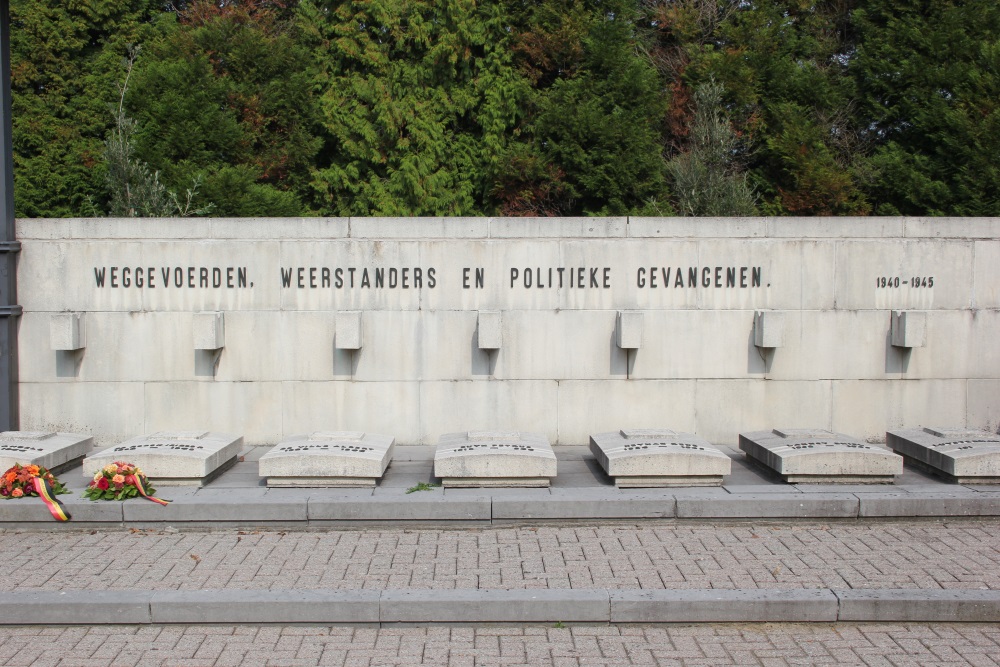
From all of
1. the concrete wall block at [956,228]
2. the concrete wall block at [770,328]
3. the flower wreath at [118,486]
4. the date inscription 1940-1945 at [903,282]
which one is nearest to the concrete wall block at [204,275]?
the flower wreath at [118,486]

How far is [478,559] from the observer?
716cm

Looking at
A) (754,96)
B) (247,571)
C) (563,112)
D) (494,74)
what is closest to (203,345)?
(247,571)

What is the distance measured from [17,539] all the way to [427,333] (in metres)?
4.92

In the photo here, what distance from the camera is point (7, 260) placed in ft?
34.1

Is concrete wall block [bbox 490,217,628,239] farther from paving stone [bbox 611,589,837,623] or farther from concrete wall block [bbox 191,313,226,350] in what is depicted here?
paving stone [bbox 611,589,837,623]

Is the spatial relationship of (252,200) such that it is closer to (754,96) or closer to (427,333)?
(427,333)

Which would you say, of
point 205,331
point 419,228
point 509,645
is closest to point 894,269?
point 419,228

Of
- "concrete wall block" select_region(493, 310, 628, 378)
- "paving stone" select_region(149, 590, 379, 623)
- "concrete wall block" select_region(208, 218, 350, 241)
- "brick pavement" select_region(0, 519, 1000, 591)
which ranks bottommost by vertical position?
"paving stone" select_region(149, 590, 379, 623)

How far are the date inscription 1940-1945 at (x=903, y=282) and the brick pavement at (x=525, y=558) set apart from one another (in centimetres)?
374

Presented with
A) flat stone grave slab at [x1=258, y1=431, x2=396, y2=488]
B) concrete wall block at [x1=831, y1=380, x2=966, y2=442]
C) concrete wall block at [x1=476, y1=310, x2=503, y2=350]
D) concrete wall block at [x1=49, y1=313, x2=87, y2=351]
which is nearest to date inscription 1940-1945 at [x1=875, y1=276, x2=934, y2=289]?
concrete wall block at [x1=831, y1=380, x2=966, y2=442]

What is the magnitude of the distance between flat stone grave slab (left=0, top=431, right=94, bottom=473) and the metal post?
0.90 m

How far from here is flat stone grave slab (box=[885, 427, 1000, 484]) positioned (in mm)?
8688

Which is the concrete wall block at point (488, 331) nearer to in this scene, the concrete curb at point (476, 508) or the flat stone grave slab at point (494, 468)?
the flat stone grave slab at point (494, 468)

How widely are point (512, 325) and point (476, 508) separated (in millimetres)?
3305
